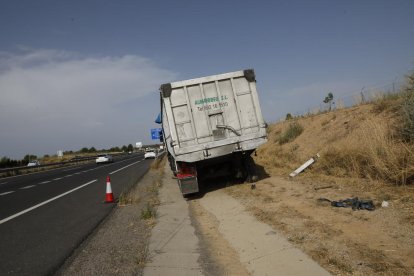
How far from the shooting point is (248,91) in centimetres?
1182

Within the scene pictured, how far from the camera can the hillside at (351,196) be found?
4.99 metres

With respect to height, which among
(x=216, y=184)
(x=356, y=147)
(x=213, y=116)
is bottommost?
(x=216, y=184)

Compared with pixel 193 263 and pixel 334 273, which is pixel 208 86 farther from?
pixel 334 273

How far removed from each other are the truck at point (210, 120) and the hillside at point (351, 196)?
137 centimetres

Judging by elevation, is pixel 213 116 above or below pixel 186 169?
above

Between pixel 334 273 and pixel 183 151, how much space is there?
6931mm

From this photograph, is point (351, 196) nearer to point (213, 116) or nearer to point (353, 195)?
point (353, 195)

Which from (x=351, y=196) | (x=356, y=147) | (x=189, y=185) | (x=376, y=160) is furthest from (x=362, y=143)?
(x=189, y=185)

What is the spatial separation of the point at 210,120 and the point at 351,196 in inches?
187

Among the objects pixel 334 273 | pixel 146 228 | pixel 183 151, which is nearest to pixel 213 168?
pixel 183 151

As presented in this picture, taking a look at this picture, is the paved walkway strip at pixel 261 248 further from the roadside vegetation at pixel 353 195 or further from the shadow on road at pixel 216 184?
the shadow on road at pixel 216 184

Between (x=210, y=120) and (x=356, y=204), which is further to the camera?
(x=210, y=120)

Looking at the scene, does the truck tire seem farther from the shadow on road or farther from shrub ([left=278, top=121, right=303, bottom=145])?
shrub ([left=278, top=121, right=303, bottom=145])

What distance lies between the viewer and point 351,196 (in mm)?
8289
